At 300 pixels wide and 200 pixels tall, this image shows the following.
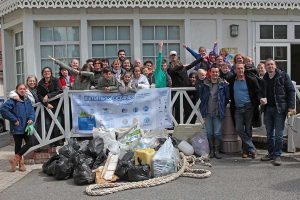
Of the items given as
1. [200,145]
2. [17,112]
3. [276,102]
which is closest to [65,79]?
[17,112]

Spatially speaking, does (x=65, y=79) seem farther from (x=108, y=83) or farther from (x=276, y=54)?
(x=276, y=54)

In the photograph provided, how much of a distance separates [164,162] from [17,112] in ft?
9.29

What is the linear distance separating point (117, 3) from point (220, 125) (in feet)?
14.8

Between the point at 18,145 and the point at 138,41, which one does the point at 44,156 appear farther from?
the point at 138,41

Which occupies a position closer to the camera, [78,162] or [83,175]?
[83,175]

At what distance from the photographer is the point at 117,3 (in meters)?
10.3

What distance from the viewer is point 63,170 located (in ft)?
21.4

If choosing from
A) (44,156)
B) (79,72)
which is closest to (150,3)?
(79,72)

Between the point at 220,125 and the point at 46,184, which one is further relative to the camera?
the point at 220,125

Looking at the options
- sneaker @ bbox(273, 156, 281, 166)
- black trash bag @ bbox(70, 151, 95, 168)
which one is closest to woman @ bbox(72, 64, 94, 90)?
black trash bag @ bbox(70, 151, 95, 168)

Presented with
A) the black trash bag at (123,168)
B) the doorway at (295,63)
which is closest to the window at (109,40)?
the black trash bag at (123,168)

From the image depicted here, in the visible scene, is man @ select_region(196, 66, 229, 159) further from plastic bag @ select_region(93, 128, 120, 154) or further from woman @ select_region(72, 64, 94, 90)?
woman @ select_region(72, 64, 94, 90)

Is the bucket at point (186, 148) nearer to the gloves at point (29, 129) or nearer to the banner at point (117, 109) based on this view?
the banner at point (117, 109)

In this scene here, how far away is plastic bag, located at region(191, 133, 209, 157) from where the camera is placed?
766cm
